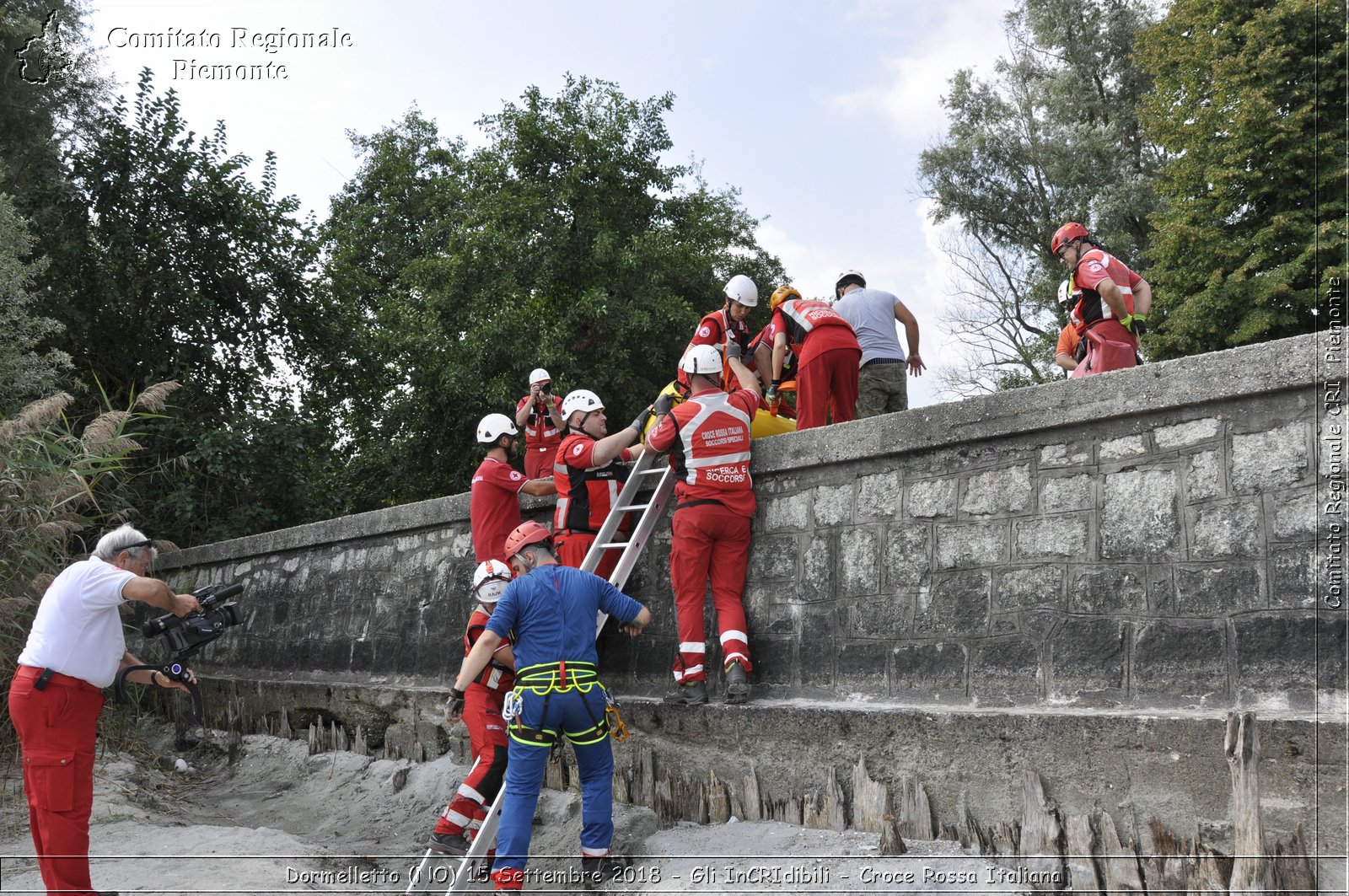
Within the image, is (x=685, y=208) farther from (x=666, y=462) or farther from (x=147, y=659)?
(x=666, y=462)

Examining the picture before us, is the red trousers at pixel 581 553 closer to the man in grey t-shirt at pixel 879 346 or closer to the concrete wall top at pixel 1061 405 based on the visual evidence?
the concrete wall top at pixel 1061 405

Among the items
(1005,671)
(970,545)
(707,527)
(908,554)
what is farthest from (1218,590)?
(707,527)

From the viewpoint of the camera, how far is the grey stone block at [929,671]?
4.66m

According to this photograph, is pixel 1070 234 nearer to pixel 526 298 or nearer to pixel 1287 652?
pixel 1287 652

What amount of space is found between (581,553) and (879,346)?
2.44 meters

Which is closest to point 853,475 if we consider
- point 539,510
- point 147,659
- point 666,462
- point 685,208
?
point 666,462

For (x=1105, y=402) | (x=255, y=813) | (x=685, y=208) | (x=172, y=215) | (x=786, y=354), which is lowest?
(x=255, y=813)

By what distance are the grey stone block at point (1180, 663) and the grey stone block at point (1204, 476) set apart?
494 mm

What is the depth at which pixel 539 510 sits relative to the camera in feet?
24.1

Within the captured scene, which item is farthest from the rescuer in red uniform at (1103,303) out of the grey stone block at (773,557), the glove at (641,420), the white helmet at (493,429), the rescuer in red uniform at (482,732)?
the white helmet at (493,429)

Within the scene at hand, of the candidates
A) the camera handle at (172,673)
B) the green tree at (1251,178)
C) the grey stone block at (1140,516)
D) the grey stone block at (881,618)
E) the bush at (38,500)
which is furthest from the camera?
the green tree at (1251,178)

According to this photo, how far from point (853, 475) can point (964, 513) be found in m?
0.70

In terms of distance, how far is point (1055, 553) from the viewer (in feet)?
14.5

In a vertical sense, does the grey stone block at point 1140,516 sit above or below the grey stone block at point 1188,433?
below
